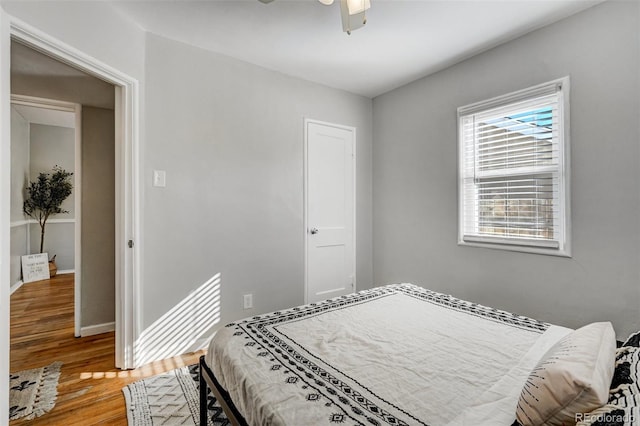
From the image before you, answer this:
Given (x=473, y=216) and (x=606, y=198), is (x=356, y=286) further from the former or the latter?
(x=606, y=198)

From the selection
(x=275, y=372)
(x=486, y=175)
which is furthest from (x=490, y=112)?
(x=275, y=372)

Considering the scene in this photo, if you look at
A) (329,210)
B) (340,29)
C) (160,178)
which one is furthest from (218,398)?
→ (340,29)

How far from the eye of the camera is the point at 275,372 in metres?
1.16

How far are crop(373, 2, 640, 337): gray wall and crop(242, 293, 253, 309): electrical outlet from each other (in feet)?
5.63

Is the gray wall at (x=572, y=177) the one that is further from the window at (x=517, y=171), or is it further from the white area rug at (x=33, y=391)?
the white area rug at (x=33, y=391)

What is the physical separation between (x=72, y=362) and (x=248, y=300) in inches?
55.9

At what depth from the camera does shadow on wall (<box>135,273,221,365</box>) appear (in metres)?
2.42

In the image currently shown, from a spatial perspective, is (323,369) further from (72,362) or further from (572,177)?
(72,362)

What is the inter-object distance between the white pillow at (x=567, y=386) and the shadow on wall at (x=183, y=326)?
2.44 meters

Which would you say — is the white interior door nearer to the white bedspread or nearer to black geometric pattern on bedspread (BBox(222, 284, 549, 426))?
black geometric pattern on bedspread (BBox(222, 284, 549, 426))

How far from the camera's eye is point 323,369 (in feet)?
3.92

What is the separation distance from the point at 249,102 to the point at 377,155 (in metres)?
1.70

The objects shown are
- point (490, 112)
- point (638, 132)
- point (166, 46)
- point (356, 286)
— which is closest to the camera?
point (638, 132)

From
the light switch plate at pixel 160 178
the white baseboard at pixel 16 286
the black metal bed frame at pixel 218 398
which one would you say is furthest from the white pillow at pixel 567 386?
the white baseboard at pixel 16 286
